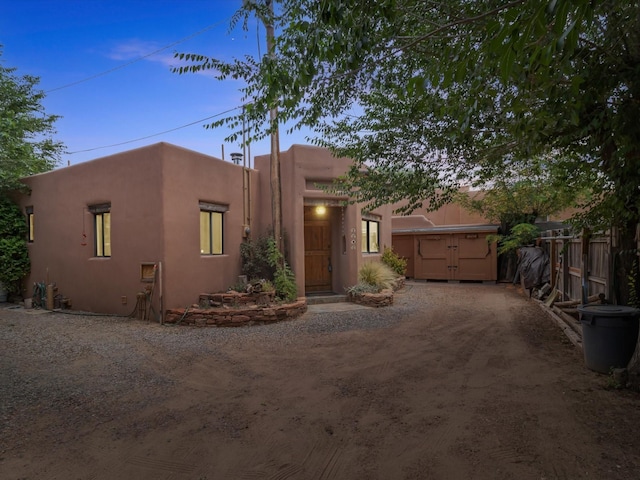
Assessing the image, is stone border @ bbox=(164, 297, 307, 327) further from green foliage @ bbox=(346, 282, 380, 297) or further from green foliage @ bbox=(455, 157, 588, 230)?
green foliage @ bbox=(455, 157, 588, 230)

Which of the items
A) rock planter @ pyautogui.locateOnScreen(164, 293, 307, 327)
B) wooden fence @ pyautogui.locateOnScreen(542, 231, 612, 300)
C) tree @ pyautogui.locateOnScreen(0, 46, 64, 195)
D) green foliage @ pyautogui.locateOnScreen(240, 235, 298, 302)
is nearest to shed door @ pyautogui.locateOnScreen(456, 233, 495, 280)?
wooden fence @ pyautogui.locateOnScreen(542, 231, 612, 300)

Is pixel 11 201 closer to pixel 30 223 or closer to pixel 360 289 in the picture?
pixel 30 223

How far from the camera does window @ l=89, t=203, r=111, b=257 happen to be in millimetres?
8961

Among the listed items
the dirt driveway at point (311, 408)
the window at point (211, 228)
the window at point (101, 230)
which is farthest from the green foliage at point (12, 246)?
the window at point (211, 228)

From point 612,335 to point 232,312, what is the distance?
614 centimetres

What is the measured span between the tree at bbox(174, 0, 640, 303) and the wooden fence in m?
0.68

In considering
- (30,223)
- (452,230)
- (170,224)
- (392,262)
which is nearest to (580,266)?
(392,262)

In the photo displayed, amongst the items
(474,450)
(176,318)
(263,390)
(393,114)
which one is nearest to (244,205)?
(176,318)

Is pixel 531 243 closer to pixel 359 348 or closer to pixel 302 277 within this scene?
pixel 302 277

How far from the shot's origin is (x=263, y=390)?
4.21 metres

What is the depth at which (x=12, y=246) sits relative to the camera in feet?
33.9

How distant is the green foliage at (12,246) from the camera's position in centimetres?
1026

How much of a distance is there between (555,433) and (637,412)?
3.17ft

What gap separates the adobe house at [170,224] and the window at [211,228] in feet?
0.08
